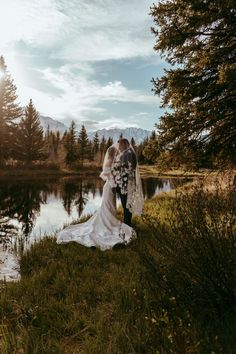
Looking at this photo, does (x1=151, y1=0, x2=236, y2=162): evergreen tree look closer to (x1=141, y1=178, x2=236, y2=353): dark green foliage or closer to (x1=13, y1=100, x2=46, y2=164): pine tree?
(x1=141, y1=178, x2=236, y2=353): dark green foliage

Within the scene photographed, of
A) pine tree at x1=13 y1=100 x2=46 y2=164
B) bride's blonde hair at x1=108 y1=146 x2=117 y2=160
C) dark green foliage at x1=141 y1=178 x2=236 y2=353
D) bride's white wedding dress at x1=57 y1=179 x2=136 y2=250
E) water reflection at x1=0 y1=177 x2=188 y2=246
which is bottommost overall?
water reflection at x1=0 y1=177 x2=188 y2=246

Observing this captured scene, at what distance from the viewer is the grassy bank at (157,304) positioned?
3.26 m

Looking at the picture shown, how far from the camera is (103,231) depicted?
8.90 meters

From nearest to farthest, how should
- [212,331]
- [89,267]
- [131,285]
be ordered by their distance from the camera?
[212,331], [131,285], [89,267]

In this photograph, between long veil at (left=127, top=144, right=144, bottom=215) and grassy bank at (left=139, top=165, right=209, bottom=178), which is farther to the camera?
grassy bank at (left=139, top=165, right=209, bottom=178)

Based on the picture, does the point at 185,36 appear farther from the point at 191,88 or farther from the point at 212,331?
the point at 212,331

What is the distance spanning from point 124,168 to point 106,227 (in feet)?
5.91

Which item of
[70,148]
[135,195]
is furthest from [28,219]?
[70,148]

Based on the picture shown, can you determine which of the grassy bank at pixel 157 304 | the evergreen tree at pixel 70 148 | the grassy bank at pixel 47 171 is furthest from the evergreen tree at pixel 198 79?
the evergreen tree at pixel 70 148

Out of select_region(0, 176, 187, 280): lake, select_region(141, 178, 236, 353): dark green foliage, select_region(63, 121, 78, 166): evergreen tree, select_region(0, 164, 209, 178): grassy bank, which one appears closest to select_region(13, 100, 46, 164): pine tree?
select_region(0, 164, 209, 178): grassy bank

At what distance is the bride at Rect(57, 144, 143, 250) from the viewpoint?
823 centimetres

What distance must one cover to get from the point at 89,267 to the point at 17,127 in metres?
44.3

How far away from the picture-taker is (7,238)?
11867 millimetres

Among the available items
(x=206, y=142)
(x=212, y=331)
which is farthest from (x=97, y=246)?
(x=206, y=142)
